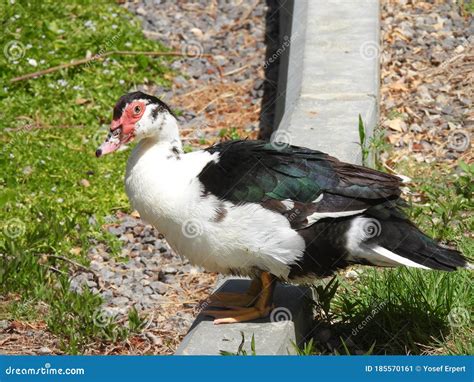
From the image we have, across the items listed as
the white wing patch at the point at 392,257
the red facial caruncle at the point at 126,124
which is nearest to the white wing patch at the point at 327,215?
the white wing patch at the point at 392,257

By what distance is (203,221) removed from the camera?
14.8ft

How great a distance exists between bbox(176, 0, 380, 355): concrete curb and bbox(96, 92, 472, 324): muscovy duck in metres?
0.18

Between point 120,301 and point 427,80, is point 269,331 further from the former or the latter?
point 427,80

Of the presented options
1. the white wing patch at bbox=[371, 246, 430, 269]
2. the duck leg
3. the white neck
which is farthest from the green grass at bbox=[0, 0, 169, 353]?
the white wing patch at bbox=[371, 246, 430, 269]

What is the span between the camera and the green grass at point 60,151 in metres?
5.38

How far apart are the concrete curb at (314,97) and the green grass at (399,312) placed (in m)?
0.16

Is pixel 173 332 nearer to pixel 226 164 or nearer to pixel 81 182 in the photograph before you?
pixel 226 164

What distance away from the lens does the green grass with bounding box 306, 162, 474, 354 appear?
4.46 meters

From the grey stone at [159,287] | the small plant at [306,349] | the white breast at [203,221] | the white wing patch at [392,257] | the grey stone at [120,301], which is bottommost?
the grey stone at [120,301]

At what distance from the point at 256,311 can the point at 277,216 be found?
50cm

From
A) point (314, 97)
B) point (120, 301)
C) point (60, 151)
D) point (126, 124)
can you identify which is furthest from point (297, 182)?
point (60, 151)

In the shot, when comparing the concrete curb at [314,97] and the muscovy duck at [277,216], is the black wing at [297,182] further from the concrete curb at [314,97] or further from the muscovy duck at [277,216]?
the concrete curb at [314,97]

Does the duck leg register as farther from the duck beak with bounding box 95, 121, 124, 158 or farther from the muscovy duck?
the duck beak with bounding box 95, 121, 124, 158

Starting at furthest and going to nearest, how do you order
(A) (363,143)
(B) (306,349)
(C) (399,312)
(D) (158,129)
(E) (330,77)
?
1. (E) (330,77)
2. (A) (363,143)
3. (D) (158,129)
4. (C) (399,312)
5. (B) (306,349)
